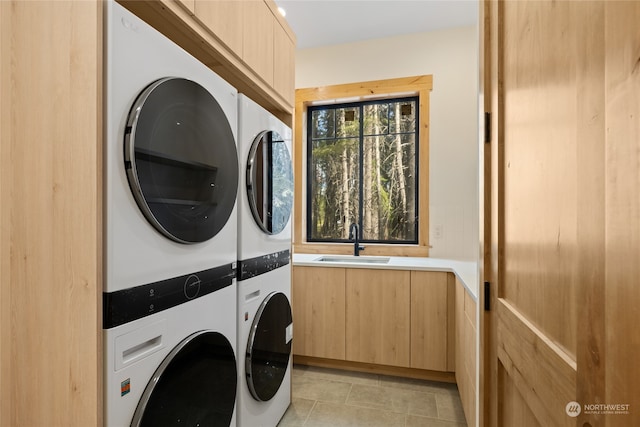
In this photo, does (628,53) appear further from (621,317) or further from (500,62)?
(500,62)

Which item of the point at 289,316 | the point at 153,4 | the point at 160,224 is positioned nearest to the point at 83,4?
the point at 153,4

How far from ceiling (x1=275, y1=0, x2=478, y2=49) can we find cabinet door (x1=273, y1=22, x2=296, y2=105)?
0.86m

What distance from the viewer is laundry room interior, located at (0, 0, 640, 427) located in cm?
48

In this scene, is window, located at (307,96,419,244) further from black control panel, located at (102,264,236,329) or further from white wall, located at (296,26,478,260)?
black control panel, located at (102,264,236,329)

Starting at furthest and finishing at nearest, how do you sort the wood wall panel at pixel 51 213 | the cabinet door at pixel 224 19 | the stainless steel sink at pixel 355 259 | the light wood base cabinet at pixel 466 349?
the stainless steel sink at pixel 355 259, the light wood base cabinet at pixel 466 349, the cabinet door at pixel 224 19, the wood wall panel at pixel 51 213

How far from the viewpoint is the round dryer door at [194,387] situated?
0.92 m

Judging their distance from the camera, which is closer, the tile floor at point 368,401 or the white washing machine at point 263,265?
the white washing machine at point 263,265

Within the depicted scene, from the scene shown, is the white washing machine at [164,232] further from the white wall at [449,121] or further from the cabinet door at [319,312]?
the white wall at [449,121]

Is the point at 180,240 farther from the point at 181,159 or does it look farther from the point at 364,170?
the point at 364,170

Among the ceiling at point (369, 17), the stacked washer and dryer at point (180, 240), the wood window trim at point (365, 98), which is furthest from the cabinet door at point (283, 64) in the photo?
the wood window trim at point (365, 98)

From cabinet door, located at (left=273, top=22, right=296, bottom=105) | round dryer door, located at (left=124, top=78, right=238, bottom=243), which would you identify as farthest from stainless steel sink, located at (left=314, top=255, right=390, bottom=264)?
round dryer door, located at (left=124, top=78, right=238, bottom=243)

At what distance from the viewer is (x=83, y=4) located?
2.49 feet

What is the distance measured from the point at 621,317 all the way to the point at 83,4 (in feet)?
3.93

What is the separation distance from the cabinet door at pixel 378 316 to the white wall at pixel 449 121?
2.35 ft
